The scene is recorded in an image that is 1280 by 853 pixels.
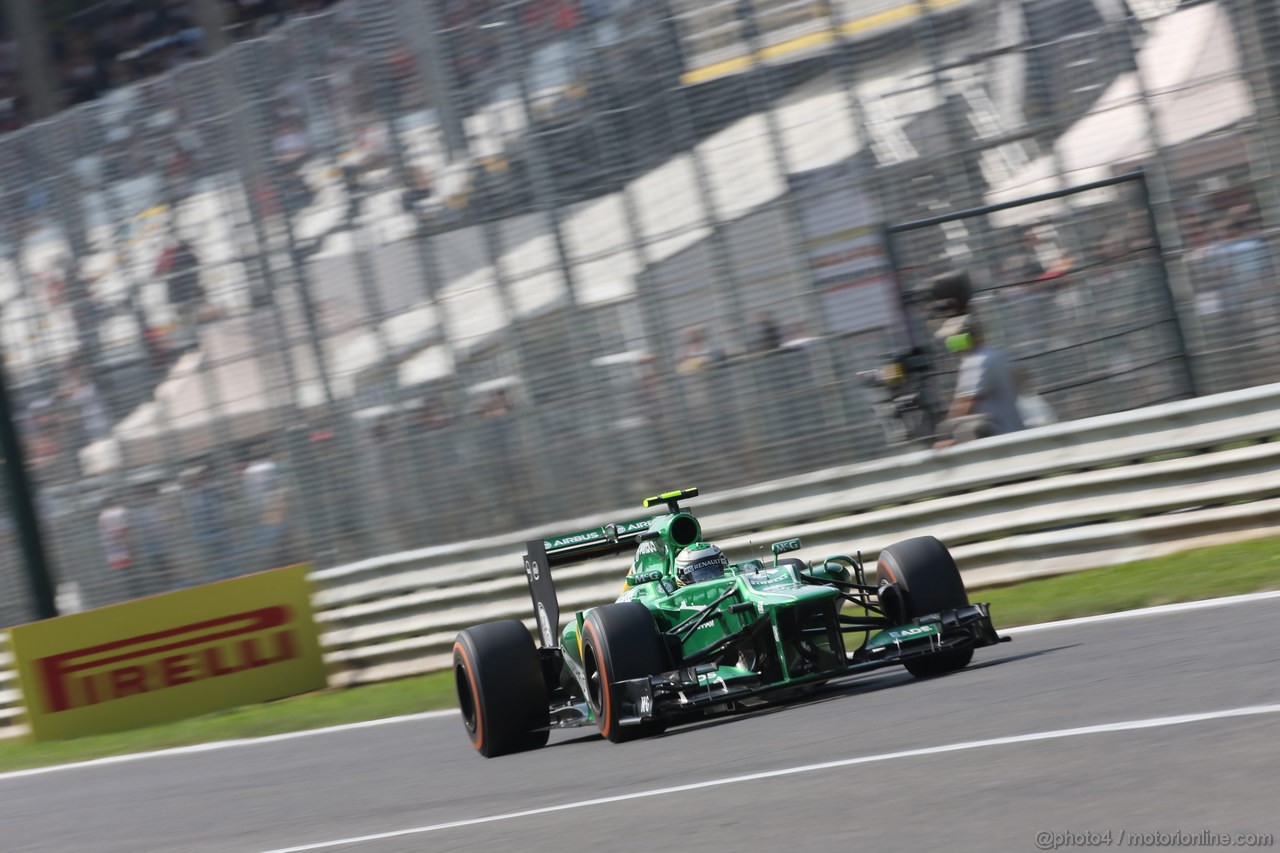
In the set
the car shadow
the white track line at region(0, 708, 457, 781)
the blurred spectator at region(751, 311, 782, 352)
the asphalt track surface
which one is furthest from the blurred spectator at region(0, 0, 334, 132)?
the car shadow

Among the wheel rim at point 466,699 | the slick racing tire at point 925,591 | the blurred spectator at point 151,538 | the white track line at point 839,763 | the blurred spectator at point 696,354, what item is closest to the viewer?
the white track line at point 839,763

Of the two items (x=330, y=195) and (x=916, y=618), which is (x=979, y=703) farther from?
(x=330, y=195)

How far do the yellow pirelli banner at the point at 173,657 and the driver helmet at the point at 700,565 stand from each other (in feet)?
21.9

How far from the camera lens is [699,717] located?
25.4ft

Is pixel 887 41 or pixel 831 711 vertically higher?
pixel 887 41

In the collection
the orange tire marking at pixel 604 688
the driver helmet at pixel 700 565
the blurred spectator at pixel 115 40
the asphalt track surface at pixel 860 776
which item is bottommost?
the asphalt track surface at pixel 860 776

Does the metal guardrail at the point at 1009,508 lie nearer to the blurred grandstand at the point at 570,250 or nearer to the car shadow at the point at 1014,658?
the blurred grandstand at the point at 570,250

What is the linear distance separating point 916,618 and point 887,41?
20.0ft

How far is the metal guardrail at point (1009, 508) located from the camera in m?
10.3

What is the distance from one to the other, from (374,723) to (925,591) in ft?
15.3

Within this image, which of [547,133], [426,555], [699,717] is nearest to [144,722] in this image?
[426,555]

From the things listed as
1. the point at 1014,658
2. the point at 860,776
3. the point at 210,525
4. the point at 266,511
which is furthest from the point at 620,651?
the point at 210,525

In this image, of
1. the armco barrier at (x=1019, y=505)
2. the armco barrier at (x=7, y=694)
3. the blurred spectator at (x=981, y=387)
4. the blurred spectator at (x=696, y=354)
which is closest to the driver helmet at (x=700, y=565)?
the armco barrier at (x=1019, y=505)

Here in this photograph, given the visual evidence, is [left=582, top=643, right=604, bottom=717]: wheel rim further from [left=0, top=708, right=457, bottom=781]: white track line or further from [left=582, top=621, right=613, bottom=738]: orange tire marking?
[left=0, top=708, right=457, bottom=781]: white track line
